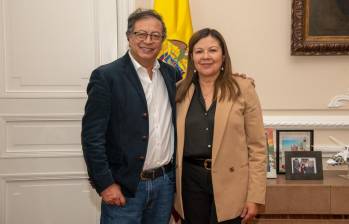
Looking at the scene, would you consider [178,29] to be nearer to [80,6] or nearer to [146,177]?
[80,6]

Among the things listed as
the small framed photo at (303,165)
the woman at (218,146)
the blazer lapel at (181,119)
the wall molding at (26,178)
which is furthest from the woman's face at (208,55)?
the wall molding at (26,178)

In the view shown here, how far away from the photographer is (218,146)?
1.74 metres

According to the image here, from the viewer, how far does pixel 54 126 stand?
274 cm

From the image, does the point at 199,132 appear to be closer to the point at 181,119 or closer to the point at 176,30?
the point at 181,119

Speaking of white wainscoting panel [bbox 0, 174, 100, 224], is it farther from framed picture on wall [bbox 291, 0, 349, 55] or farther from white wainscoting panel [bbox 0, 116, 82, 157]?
framed picture on wall [bbox 291, 0, 349, 55]

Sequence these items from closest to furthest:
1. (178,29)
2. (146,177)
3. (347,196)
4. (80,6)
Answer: (146,177) < (347,196) < (178,29) < (80,6)

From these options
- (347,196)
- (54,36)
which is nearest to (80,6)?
(54,36)

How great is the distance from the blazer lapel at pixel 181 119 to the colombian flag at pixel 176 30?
2.26 ft

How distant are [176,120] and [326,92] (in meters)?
1.45

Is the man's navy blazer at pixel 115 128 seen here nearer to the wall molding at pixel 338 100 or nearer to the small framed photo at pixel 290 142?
the small framed photo at pixel 290 142

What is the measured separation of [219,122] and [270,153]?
2.95 feet

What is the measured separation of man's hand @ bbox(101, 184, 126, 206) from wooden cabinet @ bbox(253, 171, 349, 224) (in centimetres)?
102

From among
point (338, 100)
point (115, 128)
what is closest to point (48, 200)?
point (115, 128)

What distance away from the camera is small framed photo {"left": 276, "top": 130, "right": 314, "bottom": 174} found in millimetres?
2604
